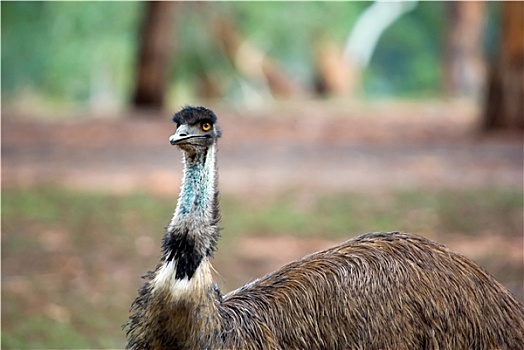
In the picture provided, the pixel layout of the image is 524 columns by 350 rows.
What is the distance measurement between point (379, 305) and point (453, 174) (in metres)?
9.84

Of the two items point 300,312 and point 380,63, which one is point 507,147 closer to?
point 300,312

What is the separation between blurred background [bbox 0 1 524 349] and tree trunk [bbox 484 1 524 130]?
0.02m

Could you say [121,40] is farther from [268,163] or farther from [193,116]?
[193,116]

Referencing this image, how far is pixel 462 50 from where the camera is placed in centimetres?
2958

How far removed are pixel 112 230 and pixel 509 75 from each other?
795cm

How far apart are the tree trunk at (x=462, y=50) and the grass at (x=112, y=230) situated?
1670 centimetres

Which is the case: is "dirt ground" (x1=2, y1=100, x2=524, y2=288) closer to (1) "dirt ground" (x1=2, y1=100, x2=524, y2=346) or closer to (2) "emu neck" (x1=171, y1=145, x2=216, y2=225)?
(1) "dirt ground" (x1=2, y1=100, x2=524, y2=346)

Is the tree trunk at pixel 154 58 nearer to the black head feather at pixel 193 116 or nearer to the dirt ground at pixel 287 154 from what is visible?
the dirt ground at pixel 287 154

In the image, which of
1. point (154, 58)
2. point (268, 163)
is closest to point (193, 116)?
point (268, 163)

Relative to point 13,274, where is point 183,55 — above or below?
above

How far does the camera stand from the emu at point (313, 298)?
4.17 meters

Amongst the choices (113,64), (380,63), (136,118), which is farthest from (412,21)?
(136,118)

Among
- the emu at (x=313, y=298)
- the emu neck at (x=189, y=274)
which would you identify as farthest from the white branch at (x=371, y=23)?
the emu neck at (x=189, y=274)

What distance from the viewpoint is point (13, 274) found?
9148mm
